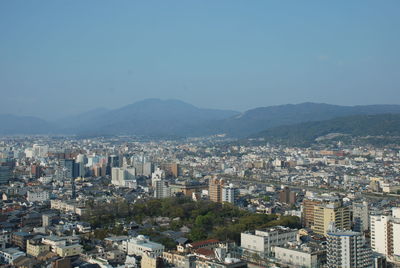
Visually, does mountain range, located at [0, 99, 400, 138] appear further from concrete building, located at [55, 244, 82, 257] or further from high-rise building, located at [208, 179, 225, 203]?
concrete building, located at [55, 244, 82, 257]

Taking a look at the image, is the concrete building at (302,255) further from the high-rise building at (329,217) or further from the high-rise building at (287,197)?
the high-rise building at (287,197)

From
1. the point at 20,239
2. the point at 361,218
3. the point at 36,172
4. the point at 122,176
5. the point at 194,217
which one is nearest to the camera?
the point at 20,239

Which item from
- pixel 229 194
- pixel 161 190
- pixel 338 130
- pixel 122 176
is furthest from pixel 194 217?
pixel 338 130

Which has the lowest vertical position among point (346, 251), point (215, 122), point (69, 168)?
point (69, 168)

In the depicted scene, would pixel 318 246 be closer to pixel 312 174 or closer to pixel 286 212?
pixel 286 212

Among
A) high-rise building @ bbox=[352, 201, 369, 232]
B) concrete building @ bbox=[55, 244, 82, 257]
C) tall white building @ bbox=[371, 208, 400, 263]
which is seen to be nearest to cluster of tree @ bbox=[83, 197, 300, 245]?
high-rise building @ bbox=[352, 201, 369, 232]

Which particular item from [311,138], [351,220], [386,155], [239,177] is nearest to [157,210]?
[351,220]

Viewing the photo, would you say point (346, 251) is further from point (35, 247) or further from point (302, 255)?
point (35, 247)

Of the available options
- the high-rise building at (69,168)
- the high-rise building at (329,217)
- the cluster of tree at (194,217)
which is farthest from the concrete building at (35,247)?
the high-rise building at (69,168)
